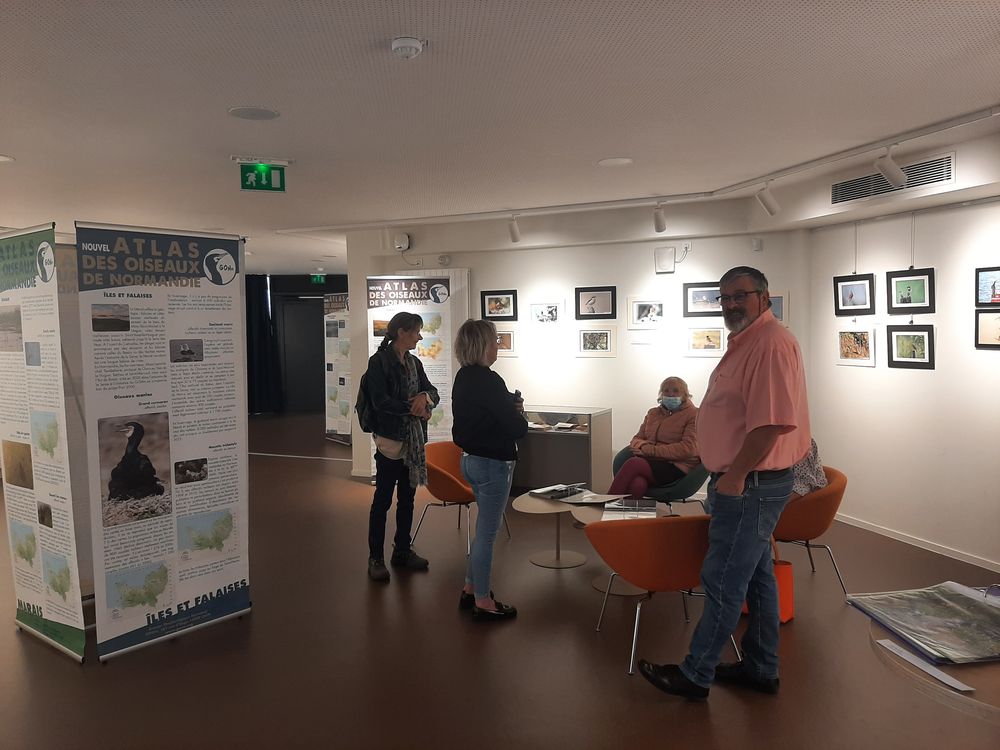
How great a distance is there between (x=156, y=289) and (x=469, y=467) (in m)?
1.87

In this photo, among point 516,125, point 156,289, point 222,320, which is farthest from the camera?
point 516,125

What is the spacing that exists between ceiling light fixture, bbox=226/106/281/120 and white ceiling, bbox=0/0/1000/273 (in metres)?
0.08

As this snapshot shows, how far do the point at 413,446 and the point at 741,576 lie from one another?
8.02ft

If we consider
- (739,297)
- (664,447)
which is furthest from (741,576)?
A: (664,447)

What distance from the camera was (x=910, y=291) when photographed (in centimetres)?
564

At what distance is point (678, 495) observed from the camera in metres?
5.91

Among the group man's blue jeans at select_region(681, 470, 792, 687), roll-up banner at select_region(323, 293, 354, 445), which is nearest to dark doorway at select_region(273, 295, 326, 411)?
roll-up banner at select_region(323, 293, 354, 445)

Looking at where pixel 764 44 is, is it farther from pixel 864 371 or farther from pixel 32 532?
pixel 32 532

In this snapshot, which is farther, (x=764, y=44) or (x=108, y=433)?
(x=108, y=433)

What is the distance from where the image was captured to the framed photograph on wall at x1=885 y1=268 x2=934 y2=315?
550cm

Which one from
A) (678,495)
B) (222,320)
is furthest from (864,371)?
(222,320)

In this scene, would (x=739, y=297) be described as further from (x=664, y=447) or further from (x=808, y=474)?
(x=664, y=447)

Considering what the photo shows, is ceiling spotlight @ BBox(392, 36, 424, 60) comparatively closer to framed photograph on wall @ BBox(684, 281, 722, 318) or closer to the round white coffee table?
the round white coffee table

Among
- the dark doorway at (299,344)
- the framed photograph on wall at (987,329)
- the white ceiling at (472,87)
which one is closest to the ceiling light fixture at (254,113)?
the white ceiling at (472,87)
